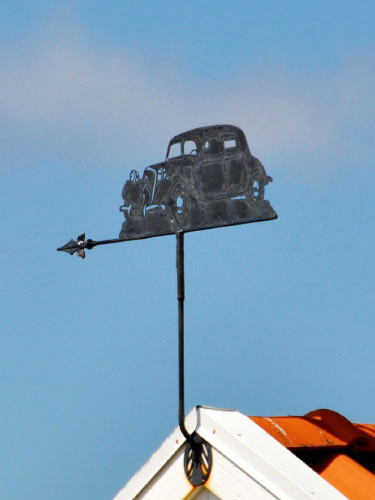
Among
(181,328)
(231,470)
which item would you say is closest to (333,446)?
(231,470)

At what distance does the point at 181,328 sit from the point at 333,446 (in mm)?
896

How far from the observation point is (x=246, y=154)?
192 inches

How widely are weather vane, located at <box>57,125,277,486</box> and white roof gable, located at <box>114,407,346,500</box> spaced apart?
0.18ft

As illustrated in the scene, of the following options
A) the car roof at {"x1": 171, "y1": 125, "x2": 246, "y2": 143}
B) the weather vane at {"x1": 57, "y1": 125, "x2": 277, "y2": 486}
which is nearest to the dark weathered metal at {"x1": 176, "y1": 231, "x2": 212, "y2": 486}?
the weather vane at {"x1": 57, "y1": 125, "x2": 277, "y2": 486}

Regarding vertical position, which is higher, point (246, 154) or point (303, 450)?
point (246, 154)

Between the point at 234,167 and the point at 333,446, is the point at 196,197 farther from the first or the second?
the point at 333,446

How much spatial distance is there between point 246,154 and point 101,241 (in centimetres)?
105

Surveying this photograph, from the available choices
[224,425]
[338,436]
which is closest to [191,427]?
[224,425]

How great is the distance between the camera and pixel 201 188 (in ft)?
16.5

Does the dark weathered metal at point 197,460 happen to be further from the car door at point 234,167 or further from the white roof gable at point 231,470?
the car door at point 234,167

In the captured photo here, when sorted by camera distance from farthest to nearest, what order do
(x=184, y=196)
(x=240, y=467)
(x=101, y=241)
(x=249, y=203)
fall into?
1. (x=101, y=241)
2. (x=184, y=196)
3. (x=249, y=203)
4. (x=240, y=467)

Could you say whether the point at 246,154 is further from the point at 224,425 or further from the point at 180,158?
the point at 224,425

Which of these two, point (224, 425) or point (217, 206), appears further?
point (217, 206)

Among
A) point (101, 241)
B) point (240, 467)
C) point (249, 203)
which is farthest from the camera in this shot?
point (101, 241)
